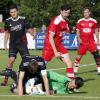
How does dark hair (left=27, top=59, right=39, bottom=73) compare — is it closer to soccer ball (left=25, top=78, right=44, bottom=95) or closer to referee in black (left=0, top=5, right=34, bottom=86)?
soccer ball (left=25, top=78, right=44, bottom=95)

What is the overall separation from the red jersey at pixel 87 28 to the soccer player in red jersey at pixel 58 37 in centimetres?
349

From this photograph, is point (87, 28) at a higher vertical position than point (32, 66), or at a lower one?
higher

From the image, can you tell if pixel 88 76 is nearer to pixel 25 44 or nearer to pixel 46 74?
pixel 25 44

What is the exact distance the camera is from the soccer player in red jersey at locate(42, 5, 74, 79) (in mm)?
13738

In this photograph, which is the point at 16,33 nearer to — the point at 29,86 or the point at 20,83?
the point at 29,86

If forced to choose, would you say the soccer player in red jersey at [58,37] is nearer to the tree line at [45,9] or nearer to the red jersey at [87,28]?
the red jersey at [87,28]

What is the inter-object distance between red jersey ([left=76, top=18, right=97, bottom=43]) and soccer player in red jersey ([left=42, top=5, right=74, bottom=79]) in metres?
3.49

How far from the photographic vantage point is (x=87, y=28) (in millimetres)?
18141

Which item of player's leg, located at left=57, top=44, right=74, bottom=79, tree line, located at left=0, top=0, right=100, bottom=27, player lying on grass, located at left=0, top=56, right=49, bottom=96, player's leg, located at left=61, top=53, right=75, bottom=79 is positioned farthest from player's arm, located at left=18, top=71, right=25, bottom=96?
tree line, located at left=0, top=0, right=100, bottom=27

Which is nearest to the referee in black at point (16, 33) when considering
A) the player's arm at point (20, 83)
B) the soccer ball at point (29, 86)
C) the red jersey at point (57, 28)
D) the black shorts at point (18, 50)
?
the black shorts at point (18, 50)

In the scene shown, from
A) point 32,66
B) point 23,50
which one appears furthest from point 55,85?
point 23,50

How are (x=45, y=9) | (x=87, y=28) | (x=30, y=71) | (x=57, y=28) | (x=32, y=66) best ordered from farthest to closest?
(x=45, y=9)
(x=87, y=28)
(x=57, y=28)
(x=30, y=71)
(x=32, y=66)

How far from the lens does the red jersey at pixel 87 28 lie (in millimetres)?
18000

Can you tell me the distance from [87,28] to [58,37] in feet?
12.9
